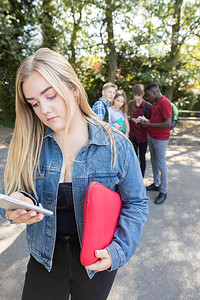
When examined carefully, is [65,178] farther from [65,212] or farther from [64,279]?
[64,279]

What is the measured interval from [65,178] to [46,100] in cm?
45

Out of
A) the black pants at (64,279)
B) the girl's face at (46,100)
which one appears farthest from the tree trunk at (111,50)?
the black pants at (64,279)

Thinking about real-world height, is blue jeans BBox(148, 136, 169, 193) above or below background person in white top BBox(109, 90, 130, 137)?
below

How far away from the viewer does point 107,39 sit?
8844 mm

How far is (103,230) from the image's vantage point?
1039mm

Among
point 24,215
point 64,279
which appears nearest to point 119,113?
point 64,279

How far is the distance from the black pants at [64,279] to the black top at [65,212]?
0.25 feet

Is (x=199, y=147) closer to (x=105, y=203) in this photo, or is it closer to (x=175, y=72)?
(x=175, y=72)

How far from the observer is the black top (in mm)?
1166

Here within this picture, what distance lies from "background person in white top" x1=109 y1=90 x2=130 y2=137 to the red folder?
3.23 meters

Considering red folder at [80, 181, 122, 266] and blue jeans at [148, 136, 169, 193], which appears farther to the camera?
blue jeans at [148, 136, 169, 193]

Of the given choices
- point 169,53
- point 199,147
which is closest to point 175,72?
point 169,53

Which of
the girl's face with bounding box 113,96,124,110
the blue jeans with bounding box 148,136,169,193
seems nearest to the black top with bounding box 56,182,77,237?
the blue jeans with bounding box 148,136,169,193

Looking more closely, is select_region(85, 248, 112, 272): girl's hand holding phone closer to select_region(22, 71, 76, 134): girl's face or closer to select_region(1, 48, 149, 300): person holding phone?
select_region(1, 48, 149, 300): person holding phone
